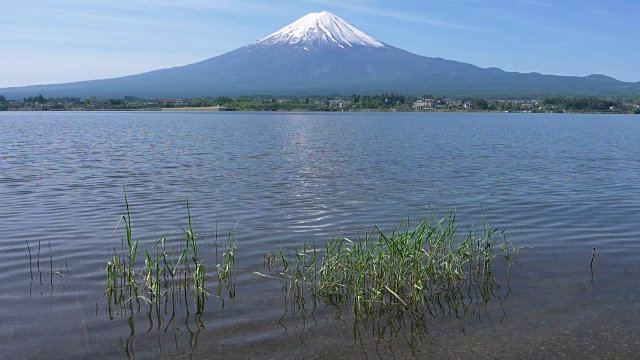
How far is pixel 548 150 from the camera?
3281 centimetres

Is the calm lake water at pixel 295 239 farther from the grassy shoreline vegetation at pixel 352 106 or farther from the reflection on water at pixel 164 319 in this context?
the grassy shoreline vegetation at pixel 352 106

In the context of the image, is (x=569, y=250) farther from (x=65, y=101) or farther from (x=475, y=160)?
(x=65, y=101)

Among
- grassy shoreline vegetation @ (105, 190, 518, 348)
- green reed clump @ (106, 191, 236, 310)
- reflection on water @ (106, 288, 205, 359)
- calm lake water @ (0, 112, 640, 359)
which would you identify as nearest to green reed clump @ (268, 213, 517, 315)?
grassy shoreline vegetation @ (105, 190, 518, 348)

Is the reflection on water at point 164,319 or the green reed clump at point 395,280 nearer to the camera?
the reflection on water at point 164,319

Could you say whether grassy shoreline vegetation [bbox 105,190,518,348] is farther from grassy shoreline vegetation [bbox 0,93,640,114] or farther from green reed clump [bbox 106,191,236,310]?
grassy shoreline vegetation [bbox 0,93,640,114]

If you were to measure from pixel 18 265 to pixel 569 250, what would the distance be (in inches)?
348

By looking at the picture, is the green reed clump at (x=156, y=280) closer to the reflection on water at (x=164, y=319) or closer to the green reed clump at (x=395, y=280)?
Result: the reflection on water at (x=164, y=319)

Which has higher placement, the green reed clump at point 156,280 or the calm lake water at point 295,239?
the green reed clump at point 156,280

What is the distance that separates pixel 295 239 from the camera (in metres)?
11.4

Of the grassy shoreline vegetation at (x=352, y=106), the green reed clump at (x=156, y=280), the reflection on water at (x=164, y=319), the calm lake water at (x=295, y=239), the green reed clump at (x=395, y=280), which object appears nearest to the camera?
the reflection on water at (x=164, y=319)

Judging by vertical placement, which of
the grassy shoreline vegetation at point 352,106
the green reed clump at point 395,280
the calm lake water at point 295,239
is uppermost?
the green reed clump at point 395,280

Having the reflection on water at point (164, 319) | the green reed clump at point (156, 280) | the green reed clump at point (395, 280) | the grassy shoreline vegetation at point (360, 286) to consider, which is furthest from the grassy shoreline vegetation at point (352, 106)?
the reflection on water at point (164, 319)

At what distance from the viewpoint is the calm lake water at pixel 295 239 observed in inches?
269

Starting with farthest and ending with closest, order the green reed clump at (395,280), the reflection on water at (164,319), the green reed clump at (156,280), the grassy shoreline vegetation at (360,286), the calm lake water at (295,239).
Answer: the green reed clump at (395,280), the grassy shoreline vegetation at (360,286), the green reed clump at (156,280), the calm lake water at (295,239), the reflection on water at (164,319)
